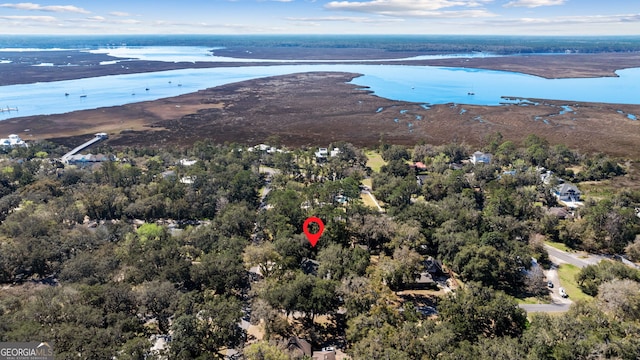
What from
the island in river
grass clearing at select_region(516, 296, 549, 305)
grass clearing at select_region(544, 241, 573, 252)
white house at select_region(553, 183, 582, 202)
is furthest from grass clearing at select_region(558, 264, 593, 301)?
the island in river

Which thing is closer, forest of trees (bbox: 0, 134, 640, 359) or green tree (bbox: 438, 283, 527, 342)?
forest of trees (bbox: 0, 134, 640, 359)

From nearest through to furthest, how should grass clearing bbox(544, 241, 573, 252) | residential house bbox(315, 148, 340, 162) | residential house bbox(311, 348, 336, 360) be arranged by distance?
residential house bbox(311, 348, 336, 360)
grass clearing bbox(544, 241, 573, 252)
residential house bbox(315, 148, 340, 162)

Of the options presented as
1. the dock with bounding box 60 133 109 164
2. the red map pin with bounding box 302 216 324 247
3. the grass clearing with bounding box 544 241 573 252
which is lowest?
the grass clearing with bounding box 544 241 573 252

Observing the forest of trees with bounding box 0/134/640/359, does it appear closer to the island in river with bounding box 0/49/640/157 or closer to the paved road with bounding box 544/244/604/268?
the paved road with bounding box 544/244/604/268

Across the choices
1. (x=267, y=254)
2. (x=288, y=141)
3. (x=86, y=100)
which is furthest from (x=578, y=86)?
(x=86, y=100)

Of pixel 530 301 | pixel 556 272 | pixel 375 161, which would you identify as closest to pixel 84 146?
pixel 375 161

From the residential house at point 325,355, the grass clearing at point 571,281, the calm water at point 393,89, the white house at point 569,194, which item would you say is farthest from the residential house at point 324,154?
the calm water at point 393,89

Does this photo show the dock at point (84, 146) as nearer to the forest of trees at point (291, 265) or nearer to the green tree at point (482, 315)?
the forest of trees at point (291, 265)

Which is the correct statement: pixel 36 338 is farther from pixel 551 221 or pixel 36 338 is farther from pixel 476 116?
pixel 476 116
